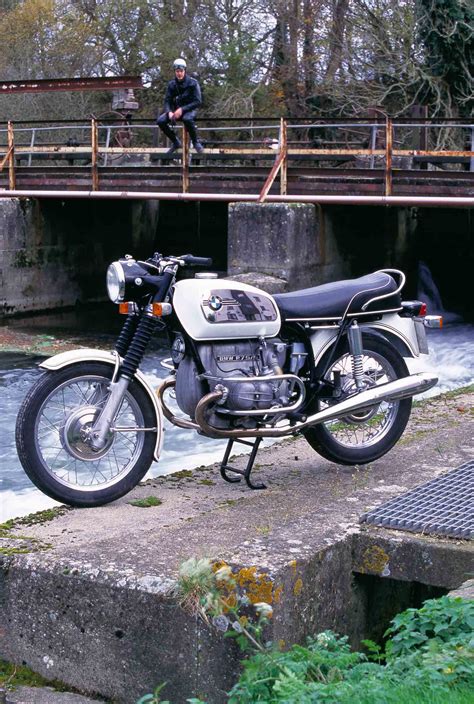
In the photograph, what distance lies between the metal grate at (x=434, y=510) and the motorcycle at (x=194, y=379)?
60 cm

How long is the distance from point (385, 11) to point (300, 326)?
23404 millimetres

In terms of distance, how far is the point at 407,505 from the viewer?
462 cm

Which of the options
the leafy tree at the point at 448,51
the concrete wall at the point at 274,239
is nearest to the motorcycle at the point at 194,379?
the concrete wall at the point at 274,239

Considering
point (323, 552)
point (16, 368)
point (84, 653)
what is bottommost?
point (16, 368)

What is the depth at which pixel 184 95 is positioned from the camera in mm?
17641

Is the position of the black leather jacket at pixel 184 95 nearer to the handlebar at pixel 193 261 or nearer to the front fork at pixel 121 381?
the handlebar at pixel 193 261

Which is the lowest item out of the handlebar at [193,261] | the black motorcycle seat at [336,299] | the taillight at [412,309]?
the taillight at [412,309]

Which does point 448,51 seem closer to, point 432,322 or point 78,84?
point 78,84

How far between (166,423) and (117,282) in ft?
19.2

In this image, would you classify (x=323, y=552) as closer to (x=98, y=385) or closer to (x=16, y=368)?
(x=98, y=385)

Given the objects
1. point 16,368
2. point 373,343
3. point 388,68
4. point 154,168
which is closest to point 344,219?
point 154,168

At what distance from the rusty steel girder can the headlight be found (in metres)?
17.6

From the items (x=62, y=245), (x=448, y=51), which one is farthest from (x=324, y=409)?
(x=448, y=51)

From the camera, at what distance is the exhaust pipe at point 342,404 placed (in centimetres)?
493
